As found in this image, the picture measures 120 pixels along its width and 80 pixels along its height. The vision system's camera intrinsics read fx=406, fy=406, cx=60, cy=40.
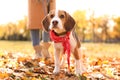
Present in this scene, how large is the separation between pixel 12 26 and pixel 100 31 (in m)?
6.48

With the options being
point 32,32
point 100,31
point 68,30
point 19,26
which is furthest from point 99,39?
point 68,30

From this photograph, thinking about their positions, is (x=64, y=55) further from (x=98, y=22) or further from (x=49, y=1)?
(x=98, y=22)

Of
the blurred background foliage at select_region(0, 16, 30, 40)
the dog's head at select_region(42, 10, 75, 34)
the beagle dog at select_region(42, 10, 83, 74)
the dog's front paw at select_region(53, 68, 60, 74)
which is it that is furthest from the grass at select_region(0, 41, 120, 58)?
the blurred background foliage at select_region(0, 16, 30, 40)

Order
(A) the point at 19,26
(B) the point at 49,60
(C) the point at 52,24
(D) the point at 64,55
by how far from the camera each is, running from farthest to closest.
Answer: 1. (A) the point at 19,26
2. (B) the point at 49,60
3. (D) the point at 64,55
4. (C) the point at 52,24

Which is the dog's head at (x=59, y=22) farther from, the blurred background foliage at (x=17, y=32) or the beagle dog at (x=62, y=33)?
the blurred background foliage at (x=17, y=32)

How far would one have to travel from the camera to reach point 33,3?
8.05 meters

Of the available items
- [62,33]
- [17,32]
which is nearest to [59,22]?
[62,33]

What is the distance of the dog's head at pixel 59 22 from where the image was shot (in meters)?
5.87

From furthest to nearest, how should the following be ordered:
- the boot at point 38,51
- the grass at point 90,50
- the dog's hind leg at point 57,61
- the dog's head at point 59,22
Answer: the grass at point 90,50, the boot at point 38,51, the dog's hind leg at point 57,61, the dog's head at point 59,22

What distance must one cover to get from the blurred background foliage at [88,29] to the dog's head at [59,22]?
21.4 metres

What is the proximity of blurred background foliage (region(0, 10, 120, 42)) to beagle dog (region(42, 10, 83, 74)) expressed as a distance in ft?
69.1

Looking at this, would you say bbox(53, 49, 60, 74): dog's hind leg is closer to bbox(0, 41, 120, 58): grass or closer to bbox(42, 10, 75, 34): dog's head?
bbox(42, 10, 75, 34): dog's head

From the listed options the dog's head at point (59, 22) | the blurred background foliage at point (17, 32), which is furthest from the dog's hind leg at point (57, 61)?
the blurred background foliage at point (17, 32)

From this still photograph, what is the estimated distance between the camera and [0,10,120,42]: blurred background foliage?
27.9 metres
